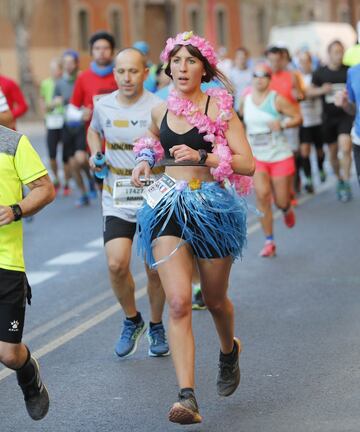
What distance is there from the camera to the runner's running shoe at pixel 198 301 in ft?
31.3

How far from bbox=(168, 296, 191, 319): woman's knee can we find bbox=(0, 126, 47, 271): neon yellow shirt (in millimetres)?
743

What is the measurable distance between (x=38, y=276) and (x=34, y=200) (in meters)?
5.81

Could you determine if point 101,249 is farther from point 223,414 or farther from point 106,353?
point 223,414

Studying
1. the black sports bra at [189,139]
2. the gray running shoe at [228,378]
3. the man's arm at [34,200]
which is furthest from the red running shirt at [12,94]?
the man's arm at [34,200]

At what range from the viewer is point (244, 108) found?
1306 cm

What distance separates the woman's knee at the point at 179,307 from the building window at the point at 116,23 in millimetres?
54078

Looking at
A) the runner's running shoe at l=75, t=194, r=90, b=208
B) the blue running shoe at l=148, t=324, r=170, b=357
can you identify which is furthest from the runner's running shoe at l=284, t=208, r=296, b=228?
the runner's running shoe at l=75, t=194, r=90, b=208

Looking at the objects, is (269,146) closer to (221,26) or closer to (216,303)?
(216,303)

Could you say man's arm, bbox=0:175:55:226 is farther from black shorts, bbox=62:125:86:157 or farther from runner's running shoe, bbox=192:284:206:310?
black shorts, bbox=62:125:86:157

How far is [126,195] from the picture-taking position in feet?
26.5

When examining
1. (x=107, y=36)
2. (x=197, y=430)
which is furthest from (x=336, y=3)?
(x=197, y=430)

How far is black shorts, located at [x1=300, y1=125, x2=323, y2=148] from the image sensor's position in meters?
18.2

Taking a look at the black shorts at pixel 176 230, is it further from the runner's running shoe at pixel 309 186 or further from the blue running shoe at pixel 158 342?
the runner's running shoe at pixel 309 186

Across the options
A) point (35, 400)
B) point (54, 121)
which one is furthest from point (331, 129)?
point (35, 400)
